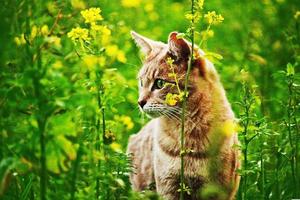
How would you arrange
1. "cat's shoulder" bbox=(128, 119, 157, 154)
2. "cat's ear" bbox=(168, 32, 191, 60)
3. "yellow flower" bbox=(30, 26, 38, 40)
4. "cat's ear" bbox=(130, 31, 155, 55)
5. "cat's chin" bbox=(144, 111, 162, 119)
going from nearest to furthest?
"yellow flower" bbox=(30, 26, 38, 40), "cat's ear" bbox=(168, 32, 191, 60), "cat's chin" bbox=(144, 111, 162, 119), "cat's ear" bbox=(130, 31, 155, 55), "cat's shoulder" bbox=(128, 119, 157, 154)

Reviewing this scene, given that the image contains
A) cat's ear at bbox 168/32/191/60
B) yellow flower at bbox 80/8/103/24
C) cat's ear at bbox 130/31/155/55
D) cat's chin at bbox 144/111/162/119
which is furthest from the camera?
cat's ear at bbox 130/31/155/55

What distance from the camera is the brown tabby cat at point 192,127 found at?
4.44 metres

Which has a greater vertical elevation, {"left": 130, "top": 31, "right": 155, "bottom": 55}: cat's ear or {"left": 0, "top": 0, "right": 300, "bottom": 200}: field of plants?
{"left": 130, "top": 31, "right": 155, "bottom": 55}: cat's ear

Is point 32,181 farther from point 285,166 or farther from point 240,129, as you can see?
point 285,166

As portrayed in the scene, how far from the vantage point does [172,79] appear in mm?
4586

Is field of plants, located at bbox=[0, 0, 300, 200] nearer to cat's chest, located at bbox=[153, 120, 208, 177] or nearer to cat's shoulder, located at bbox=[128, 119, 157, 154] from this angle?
cat's chest, located at bbox=[153, 120, 208, 177]

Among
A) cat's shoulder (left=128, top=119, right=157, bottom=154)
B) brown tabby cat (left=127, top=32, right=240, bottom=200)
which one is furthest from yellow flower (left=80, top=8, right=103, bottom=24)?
cat's shoulder (left=128, top=119, right=157, bottom=154)

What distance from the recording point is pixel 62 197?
333 centimetres

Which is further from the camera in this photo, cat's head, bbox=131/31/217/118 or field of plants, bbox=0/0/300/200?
cat's head, bbox=131/31/217/118

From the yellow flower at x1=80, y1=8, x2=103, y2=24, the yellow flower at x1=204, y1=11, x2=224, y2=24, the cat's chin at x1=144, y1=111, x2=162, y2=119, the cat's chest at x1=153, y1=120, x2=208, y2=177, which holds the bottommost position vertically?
the cat's chest at x1=153, y1=120, x2=208, y2=177

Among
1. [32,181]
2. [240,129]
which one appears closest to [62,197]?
[32,181]

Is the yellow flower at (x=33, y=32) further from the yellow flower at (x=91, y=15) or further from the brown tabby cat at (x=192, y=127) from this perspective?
the brown tabby cat at (x=192, y=127)

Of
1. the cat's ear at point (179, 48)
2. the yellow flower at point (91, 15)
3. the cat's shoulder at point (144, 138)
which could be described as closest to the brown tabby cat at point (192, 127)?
the cat's ear at point (179, 48)

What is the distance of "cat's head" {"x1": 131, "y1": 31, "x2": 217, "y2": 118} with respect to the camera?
4.50 m
